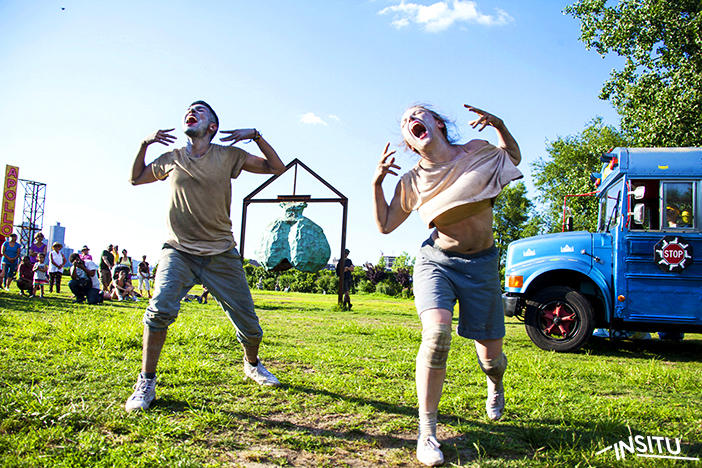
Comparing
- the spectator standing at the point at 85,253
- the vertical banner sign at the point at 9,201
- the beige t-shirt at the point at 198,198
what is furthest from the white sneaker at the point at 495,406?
the vertical banner sign at the point at 9,201

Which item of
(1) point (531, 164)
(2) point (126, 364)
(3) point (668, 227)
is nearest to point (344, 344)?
(2) point (126, 364)

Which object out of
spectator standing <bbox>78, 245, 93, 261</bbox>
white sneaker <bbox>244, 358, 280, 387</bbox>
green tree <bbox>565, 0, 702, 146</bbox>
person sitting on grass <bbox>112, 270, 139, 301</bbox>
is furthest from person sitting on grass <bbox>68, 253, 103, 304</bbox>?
green tree <bbox>565, 0, 702, 146</bbox>

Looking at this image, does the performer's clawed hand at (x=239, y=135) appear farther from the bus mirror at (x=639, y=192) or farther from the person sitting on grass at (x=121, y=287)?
the person sitting on grass at (x=121, y=287)

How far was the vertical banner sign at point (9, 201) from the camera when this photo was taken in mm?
32969

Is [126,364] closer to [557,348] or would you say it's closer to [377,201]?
[377,201]

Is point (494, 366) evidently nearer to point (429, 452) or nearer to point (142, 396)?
point (429, 452)

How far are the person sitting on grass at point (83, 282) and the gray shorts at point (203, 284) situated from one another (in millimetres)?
8916

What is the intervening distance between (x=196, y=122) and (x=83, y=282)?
30.8 ft

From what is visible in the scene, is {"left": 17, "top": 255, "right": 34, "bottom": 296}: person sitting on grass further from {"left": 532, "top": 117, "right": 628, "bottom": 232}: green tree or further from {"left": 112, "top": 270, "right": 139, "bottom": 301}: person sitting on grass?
{"left": 532, "top": 117, "right": 628, "bottom": 232}: green tree

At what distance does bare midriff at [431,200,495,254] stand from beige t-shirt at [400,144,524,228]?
7 cm

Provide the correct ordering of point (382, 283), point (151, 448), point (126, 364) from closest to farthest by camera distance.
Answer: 1. point (151, 448)
2. point (126, 364)
3. point (382, 283)

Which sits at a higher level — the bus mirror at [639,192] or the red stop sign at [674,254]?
the bus mirror at [639,192]

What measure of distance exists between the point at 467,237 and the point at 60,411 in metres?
2.65

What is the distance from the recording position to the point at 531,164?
38031mm
